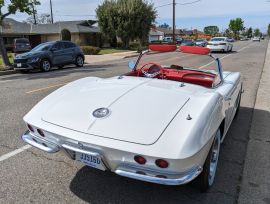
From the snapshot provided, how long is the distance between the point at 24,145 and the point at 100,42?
45.5 m

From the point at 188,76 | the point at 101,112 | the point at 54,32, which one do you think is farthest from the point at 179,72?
the point at 54,32

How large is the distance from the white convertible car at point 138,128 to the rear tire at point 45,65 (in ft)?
41.5

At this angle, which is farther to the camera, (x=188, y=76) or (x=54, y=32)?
(x=54, y=32)

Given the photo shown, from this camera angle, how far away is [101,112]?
120 inches

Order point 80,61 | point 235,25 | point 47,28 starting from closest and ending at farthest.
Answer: point 80,61
point 47,28
point 235,25

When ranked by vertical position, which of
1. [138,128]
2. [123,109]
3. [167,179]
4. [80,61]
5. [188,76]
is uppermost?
[188,76]

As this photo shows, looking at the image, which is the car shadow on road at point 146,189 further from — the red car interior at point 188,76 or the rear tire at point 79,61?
the rear tire at point 79,61

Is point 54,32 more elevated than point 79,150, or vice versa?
point 54,32

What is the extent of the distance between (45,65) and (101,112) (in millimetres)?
13699

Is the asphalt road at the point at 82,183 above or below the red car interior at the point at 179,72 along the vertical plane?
below

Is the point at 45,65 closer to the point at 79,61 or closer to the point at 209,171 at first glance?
the point at 79,61

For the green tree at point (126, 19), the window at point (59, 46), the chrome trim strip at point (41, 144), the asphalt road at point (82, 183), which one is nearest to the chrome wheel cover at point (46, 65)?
the window at point (59, 46)

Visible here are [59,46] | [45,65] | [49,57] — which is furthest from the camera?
[59,46]

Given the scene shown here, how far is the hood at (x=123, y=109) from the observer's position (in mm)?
2793
